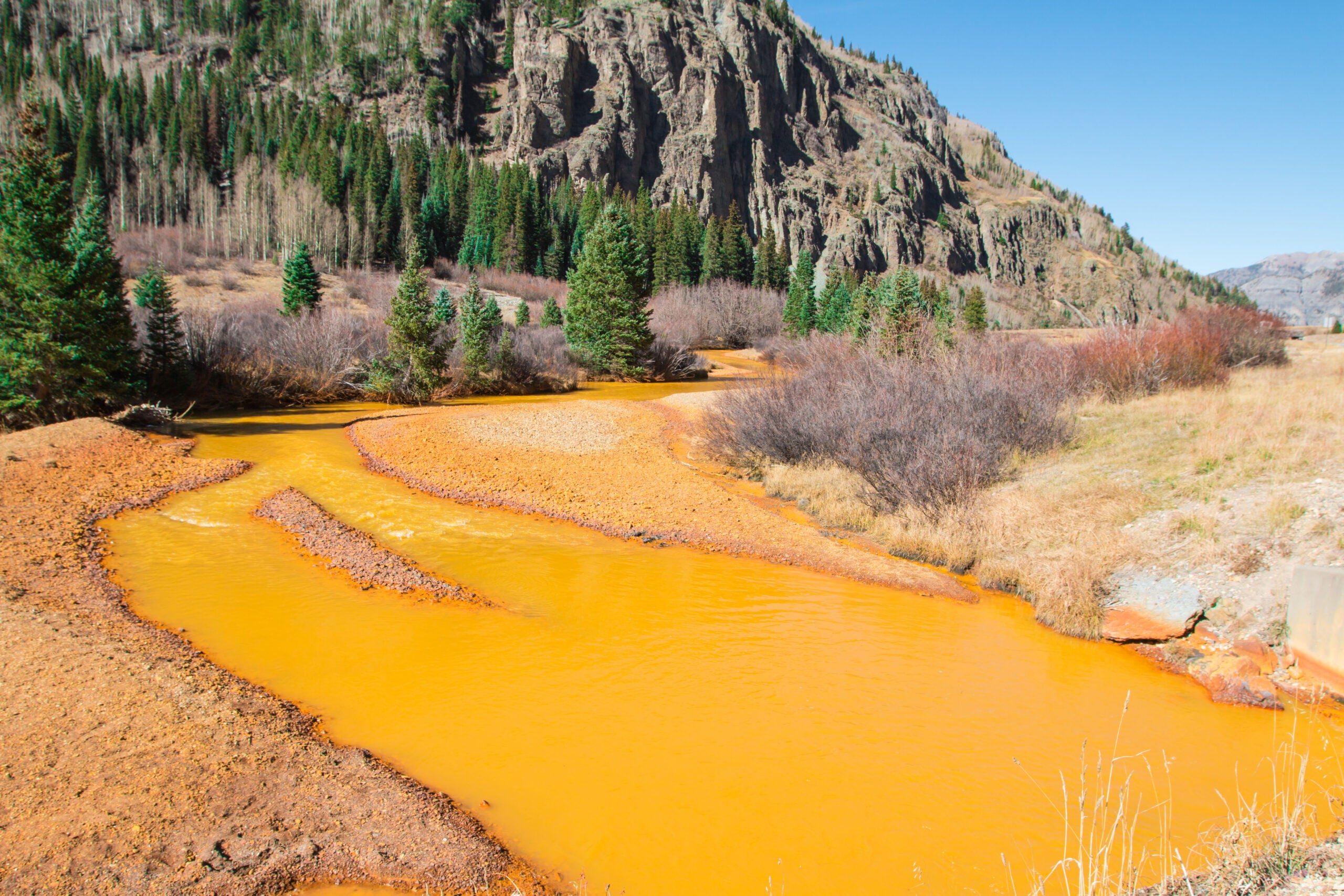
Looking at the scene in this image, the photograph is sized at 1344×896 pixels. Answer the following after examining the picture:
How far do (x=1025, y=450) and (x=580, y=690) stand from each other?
10688 mm

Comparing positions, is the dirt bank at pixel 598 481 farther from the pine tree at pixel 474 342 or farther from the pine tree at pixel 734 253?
the pine tree at pixel 734 253

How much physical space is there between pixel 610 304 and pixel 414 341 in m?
13.5

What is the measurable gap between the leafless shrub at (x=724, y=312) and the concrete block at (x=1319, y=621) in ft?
175

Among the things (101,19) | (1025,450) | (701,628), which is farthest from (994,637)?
(101,19)

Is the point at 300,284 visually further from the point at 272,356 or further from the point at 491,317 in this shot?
the point at 272,356

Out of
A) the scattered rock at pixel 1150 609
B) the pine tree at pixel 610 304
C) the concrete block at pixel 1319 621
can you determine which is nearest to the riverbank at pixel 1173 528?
Result: the scattered rock at pixel 1150 609

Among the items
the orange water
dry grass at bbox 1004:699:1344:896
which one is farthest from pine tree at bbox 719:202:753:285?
dry grass at bbox 1004:699:1344:896

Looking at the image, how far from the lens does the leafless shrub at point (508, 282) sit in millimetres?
71188

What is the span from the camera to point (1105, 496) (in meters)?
11.4

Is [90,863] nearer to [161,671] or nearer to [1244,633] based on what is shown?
[161,671]

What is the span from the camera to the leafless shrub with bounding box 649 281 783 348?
63.7m

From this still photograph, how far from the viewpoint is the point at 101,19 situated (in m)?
129

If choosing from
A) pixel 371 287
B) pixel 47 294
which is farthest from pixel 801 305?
pixel 47 294

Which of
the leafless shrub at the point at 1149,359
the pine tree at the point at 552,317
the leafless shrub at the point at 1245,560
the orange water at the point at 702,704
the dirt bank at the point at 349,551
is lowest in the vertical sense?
the orange water at the point at 702,704
